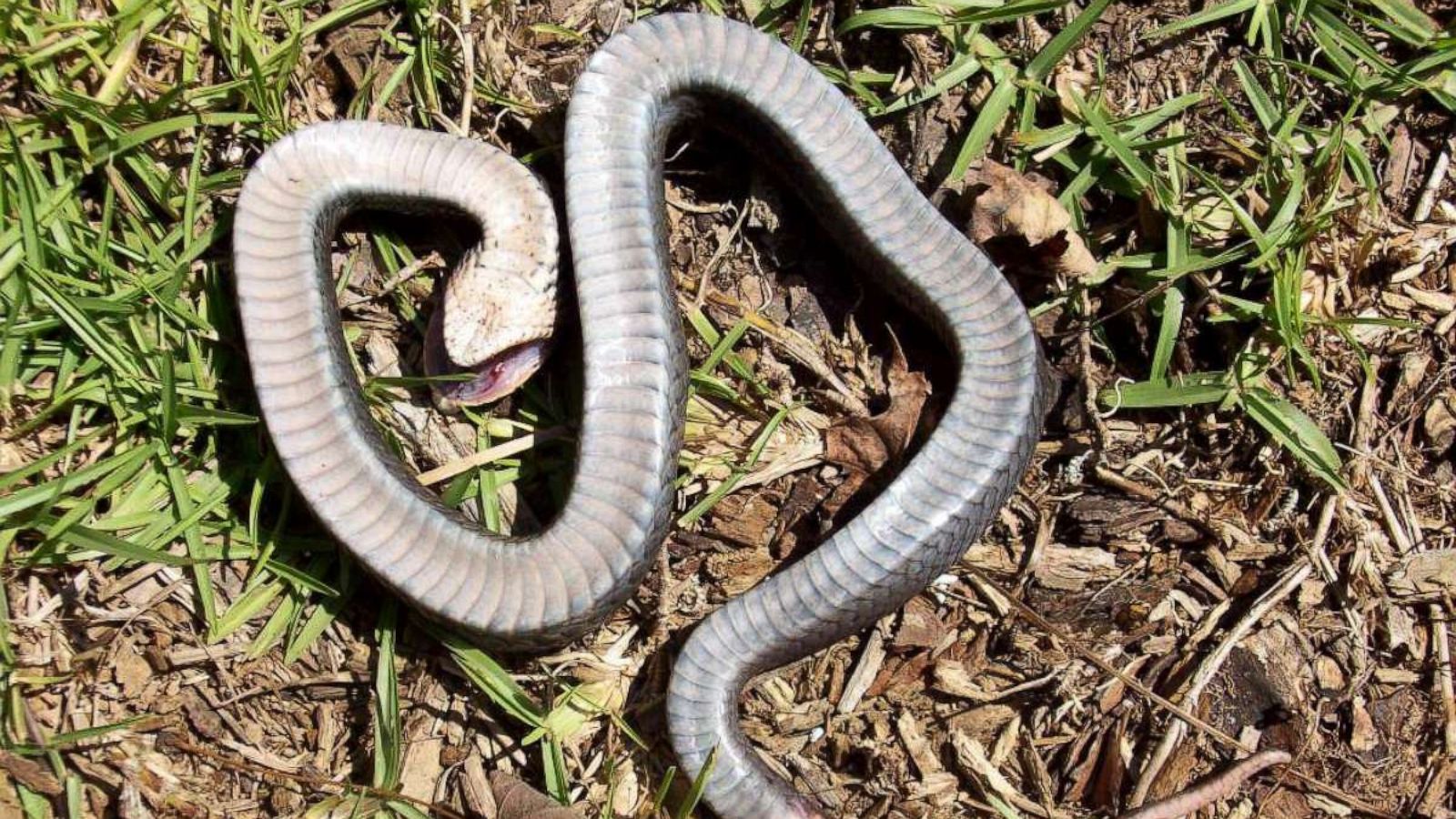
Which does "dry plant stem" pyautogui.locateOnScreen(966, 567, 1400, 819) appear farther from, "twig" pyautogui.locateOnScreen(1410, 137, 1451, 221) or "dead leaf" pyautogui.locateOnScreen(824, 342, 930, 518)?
"twig" pyautogui.locateOnScreen(1410, 137, 1451, 221)

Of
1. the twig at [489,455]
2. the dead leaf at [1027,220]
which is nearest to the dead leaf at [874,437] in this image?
the dead leaf at [1027,220]

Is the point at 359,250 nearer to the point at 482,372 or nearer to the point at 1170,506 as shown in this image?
the point at 482,372

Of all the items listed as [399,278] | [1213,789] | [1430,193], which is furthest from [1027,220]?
[399,278]

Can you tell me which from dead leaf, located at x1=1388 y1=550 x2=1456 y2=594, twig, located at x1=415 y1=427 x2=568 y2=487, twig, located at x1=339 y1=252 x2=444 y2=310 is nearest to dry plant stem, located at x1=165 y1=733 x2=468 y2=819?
twig, located at x1=415 y1=427 x2=568 y2=487

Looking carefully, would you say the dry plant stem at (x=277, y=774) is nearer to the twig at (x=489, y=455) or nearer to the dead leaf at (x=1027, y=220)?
the twig at (x=489, y=455)

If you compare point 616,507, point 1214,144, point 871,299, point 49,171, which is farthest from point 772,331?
point 49,171

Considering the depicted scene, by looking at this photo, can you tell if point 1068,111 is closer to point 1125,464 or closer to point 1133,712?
point 1125,464
